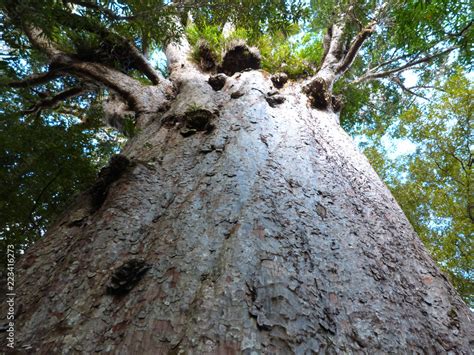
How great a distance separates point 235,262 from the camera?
47.4 inches

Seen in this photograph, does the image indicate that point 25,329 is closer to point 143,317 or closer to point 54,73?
point 143,317

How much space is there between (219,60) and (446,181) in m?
7.26

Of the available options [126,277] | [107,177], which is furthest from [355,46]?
[126,277]

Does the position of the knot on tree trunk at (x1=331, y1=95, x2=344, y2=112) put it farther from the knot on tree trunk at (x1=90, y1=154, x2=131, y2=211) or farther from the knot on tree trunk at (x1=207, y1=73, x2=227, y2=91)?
the knot on tree trunk at (x1=90, y1=154, x2=131, y2=211)

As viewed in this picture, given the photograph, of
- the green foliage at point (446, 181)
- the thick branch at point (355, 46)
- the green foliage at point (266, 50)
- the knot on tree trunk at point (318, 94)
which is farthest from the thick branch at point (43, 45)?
the green foliage at point (446, 181)

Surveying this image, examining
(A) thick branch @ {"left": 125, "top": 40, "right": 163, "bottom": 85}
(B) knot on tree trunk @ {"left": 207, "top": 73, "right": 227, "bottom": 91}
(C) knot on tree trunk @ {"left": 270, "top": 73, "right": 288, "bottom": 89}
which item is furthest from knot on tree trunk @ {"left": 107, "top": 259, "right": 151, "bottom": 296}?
(A) thick branch @ {"left": 125, "top": 40, "right": 163, "bottom": 85}

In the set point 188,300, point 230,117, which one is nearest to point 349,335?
point 188,300

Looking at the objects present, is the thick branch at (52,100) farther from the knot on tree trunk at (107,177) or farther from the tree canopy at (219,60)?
the knot on tree trunk at (107,177)

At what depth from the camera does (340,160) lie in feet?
8.13

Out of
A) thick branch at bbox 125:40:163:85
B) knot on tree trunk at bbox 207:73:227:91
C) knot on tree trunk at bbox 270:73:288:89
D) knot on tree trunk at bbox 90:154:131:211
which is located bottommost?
knot on tree trunk at bbox 90:154:131:211

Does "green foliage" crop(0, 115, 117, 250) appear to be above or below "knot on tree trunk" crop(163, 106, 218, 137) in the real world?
below

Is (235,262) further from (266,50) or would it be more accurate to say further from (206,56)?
(266,50)

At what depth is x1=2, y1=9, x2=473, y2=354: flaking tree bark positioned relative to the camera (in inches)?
40.6

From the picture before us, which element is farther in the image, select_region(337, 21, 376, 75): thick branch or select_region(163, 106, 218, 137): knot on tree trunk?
select_region(337, 21, 376, 75): thick branch
